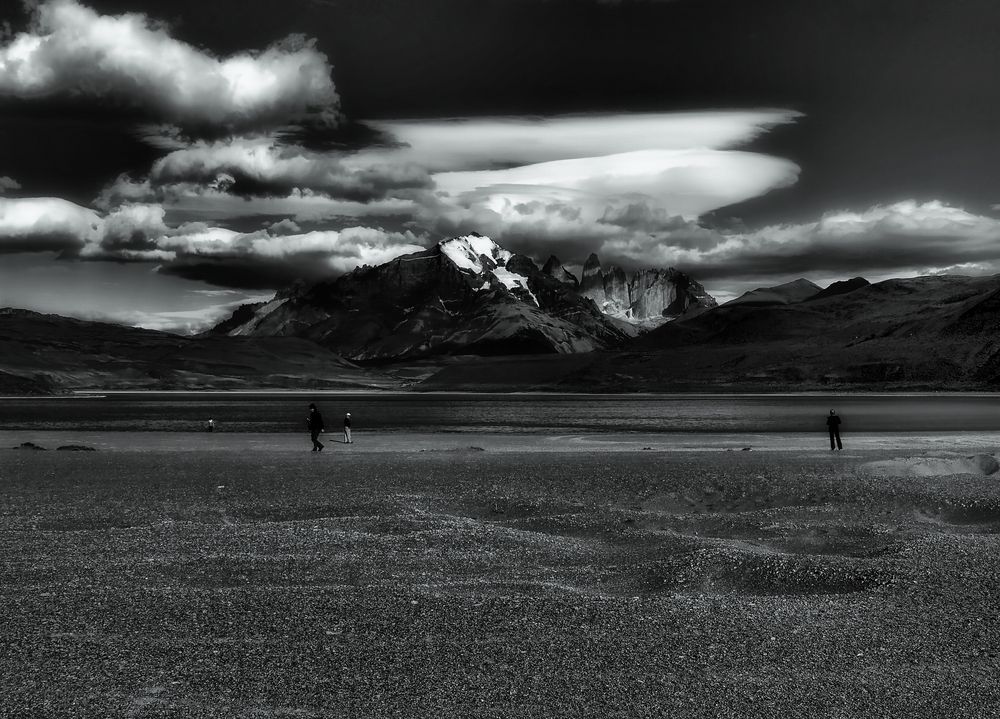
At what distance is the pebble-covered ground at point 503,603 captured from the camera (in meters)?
11.4

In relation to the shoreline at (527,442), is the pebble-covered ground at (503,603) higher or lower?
higher

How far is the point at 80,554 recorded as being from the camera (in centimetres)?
1986

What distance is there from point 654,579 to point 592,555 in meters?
2.89

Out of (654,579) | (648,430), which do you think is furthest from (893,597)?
(648,430)

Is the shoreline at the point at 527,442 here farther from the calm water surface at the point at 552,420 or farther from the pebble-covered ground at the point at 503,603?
the pebble-covered ground at the point at 503,603

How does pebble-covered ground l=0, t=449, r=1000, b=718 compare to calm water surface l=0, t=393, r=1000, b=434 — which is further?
calm water surface l=0, t=393, r=1000, b=434

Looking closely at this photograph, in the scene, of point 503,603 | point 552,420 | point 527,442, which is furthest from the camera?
point 552,420

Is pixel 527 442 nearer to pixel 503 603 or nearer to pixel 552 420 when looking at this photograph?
pixel 552 420

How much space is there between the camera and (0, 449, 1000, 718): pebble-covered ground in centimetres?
1141

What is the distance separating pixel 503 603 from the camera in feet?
51.5

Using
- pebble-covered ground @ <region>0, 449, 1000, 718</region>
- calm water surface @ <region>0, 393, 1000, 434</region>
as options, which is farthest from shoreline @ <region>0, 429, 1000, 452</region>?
pebble-covered ground @ <region>0, 449, 1000, 718</region>

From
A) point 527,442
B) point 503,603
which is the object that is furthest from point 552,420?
point 503,603

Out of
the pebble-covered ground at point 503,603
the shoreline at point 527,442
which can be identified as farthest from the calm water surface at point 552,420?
the pebble-covered ground at point 503,603

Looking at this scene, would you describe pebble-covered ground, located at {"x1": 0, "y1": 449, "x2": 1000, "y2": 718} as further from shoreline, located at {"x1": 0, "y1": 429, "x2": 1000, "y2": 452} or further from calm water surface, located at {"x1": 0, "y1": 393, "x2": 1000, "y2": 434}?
calm water surface, located at {"x1": 0, "y1": 393, "x2": 1000, "y2": 434}
